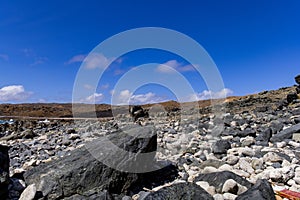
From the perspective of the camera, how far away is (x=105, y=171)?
135 inches

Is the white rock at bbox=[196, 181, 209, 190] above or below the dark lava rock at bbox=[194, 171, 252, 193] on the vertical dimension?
below

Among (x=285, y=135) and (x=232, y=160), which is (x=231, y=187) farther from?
(x=285, y=135)

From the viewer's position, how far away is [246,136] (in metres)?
6.55

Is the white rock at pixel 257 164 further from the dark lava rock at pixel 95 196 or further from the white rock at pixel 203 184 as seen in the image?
the dark lava rock at pixel 95 196

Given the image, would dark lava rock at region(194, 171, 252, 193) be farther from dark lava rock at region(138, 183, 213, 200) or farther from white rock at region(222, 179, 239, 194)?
dark lava rock at region(138, 183, 213, 200)

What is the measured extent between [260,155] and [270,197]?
85.6 inches

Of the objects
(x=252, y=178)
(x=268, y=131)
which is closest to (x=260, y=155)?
(x=252, y=178)

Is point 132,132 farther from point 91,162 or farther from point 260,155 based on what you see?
point 260,155

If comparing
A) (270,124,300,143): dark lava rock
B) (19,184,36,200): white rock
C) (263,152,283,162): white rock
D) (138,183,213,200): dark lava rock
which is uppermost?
(270,124,300,143): dark lava rock

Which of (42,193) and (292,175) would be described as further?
(292,175)

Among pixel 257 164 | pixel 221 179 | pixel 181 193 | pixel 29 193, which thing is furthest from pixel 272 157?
pixel 29 193

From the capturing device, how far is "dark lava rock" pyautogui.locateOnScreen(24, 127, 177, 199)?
3.27m

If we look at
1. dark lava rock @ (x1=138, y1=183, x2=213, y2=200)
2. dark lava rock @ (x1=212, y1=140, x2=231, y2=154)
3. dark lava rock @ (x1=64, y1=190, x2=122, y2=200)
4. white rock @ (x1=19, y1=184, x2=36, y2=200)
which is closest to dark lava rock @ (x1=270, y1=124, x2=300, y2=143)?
dark lava rock @ (x1=212, y1=140, x2=231, y2=154)

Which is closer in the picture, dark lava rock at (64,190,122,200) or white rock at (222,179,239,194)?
dark lava rock at (64,190,122,200)
